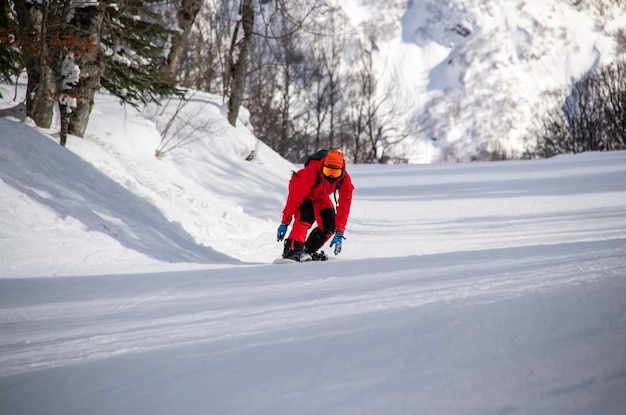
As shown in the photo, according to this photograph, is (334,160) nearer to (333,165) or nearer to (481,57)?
(333,165)

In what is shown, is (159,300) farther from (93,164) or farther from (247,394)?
(93,164)

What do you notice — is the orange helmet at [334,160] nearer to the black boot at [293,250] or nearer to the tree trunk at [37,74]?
the black boot at [293,250]

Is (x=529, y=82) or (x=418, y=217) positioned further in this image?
(x=529, y=82)

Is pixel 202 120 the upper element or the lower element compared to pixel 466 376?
upper

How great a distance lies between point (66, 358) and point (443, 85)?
316 ft

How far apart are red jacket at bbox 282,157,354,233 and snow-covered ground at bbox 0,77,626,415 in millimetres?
1438

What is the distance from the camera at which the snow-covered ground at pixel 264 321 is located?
150 cm

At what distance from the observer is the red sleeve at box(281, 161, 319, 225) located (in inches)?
193

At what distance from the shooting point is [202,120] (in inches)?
423

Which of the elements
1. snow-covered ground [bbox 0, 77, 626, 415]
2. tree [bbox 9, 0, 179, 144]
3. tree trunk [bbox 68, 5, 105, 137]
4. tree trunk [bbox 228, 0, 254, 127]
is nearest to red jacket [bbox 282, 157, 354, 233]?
snow-covered ground [bbox 0, 77, 626, 415]

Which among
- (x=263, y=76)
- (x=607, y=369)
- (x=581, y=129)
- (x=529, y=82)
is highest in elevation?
(x=529, y=82)

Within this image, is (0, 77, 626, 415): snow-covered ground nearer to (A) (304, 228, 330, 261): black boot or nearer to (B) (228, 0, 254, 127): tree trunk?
(A) (304, 228, 330, 261): black boot

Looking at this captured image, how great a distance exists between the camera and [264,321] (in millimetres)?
2207

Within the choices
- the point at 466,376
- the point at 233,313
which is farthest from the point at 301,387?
the point at 233,313
